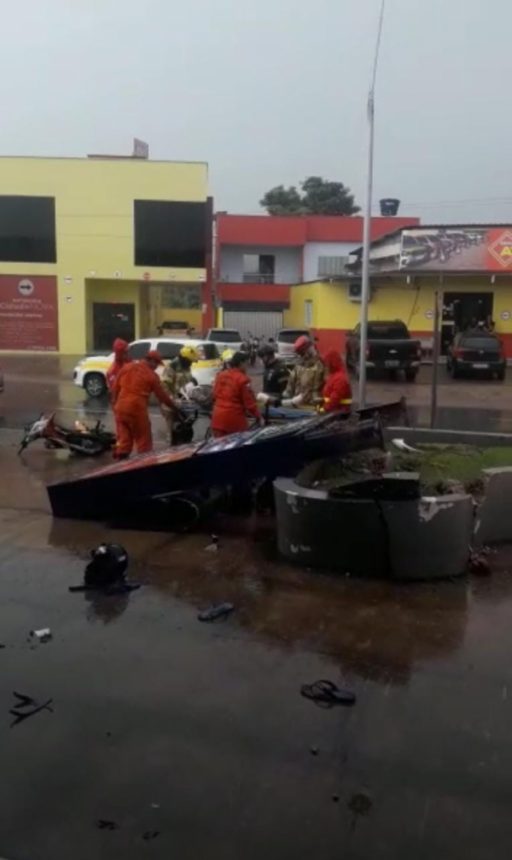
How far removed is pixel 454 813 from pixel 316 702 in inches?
44.7

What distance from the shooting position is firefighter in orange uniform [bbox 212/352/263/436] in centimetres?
955

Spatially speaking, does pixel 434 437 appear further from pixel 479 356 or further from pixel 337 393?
pixel 479 356

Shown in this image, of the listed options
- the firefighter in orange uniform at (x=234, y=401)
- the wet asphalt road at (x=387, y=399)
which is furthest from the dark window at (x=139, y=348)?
the firefighter in orange uniform at (x=234, y=401)

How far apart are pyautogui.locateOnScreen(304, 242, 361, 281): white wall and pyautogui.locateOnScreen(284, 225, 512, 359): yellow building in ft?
42.2

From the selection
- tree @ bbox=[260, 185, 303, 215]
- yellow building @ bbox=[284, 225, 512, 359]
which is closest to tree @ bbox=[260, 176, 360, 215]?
tree @ bbox=[260, 185, 303, 215]

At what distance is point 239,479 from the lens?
26.0 feet

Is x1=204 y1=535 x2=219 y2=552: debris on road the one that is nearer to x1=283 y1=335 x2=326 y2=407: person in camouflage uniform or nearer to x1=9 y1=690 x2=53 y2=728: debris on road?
x1=9 y1=690 x2=53 y2=728: debris on road

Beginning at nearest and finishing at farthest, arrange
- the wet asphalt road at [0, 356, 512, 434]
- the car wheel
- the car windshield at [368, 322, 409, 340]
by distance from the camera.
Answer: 1. the wet asphalt road at [0, 356, 512, 434]
2. the car wheel
3. the car windshield at [368, 322, 409, 340]

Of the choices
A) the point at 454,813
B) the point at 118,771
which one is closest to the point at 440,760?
the point at 454,813

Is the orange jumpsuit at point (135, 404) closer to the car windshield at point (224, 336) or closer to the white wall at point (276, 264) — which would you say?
the car windshield at point (224, 336)

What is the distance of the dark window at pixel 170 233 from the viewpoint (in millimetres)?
39656

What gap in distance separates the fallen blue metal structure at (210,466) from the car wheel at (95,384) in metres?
13.6

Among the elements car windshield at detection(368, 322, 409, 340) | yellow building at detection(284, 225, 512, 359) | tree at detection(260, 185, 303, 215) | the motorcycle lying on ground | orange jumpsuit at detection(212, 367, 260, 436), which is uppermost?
tree at detection(260, 185, 303, 215)

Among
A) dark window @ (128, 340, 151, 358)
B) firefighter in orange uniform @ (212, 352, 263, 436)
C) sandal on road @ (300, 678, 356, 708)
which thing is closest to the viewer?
sandal on road @ (300, 678, 356, 708)
